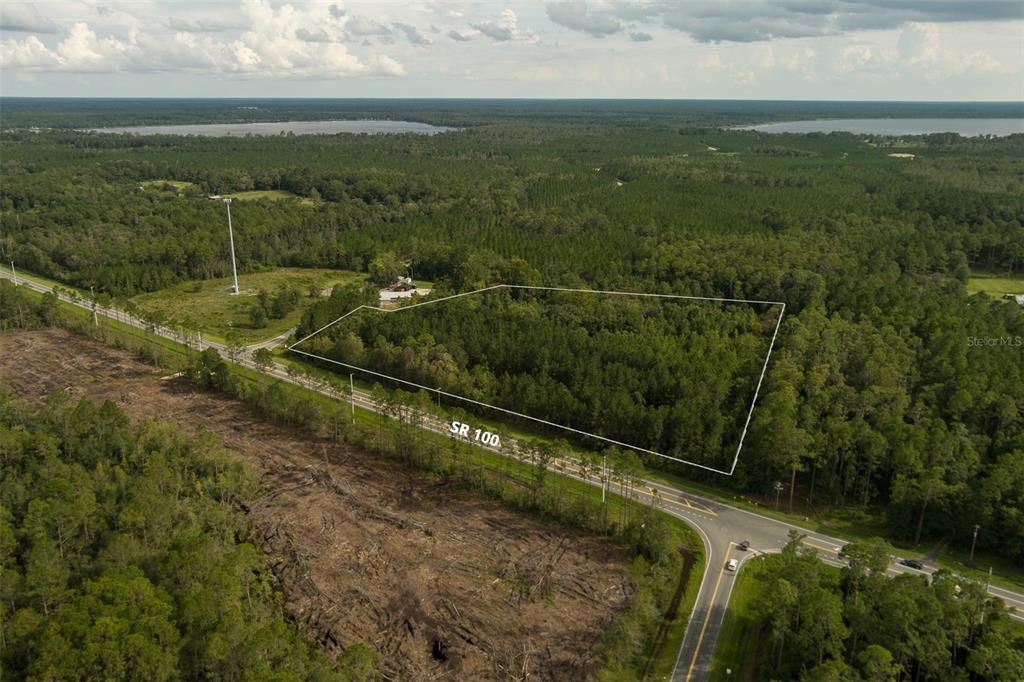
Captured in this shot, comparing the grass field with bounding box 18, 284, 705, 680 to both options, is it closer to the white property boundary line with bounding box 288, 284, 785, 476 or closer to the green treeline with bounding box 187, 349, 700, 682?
the green treeline with bounding box 187, 349, 700, 682

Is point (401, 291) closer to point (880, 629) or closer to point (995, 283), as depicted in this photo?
point (880, 629)

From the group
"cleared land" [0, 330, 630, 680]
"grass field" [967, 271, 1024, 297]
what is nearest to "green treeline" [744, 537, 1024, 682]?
"cleared land" [0, 330, 630, 680]

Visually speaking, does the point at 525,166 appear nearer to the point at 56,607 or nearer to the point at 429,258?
the point at 429,258

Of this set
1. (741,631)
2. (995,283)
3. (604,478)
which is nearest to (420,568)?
(604,478)

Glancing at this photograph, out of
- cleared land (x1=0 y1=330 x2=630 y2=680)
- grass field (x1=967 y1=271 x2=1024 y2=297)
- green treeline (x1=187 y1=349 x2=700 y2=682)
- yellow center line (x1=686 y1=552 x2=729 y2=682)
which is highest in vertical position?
grass field (x1=967 y1=271 x2=1024 y2=297)

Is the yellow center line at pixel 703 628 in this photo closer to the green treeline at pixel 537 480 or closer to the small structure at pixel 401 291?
the green treeline at pixel 537 480

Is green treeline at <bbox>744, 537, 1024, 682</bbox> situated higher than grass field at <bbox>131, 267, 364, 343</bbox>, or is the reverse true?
A: green treeline at <bbox>744, 537, 1024, 682</bbox>

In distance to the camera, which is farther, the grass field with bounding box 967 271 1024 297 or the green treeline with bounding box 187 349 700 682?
the grass field with bounding box 967 271 1024 297
